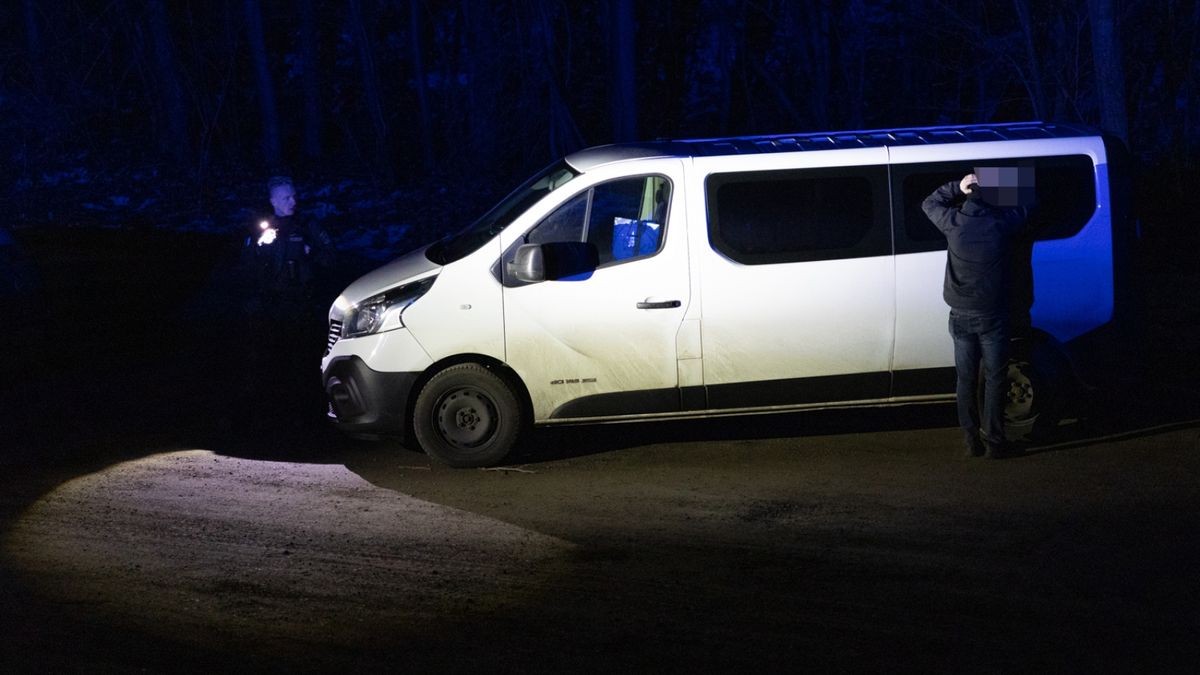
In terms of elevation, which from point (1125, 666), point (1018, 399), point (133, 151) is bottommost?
point (1125, 666)

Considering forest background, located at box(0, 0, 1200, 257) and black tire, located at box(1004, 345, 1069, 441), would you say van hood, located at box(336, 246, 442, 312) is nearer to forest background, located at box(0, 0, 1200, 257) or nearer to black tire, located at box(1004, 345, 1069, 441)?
black tire, located at box(1004, 345, 1069, 441)

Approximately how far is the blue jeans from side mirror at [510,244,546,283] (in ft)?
8.60

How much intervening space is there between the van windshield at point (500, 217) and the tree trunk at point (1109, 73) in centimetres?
1014

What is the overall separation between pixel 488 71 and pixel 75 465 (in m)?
30.2

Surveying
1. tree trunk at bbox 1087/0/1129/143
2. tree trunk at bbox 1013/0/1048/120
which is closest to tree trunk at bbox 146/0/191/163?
tree trunk at bbox 1013/0/1048/120

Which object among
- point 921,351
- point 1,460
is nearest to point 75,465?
point 1,460

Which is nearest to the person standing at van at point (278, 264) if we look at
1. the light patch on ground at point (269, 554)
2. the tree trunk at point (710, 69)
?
the light patch on ground at point (269, 554)

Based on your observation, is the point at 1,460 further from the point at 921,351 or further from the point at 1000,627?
the point at 1000,627

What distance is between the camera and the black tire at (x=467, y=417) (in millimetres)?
8844

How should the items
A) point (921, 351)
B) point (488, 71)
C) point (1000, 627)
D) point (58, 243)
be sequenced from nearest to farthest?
point (1000, 627), point (921, 351), point (58, 243), point (488, 71)

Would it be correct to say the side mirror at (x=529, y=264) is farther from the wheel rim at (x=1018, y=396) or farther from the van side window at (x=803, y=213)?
the wheel rim at (x=1018, y=396)

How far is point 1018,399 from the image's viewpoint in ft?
29.6

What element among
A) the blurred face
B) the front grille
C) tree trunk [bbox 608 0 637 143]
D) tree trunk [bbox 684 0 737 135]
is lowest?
the front grille

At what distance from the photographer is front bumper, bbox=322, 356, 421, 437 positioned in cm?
888
